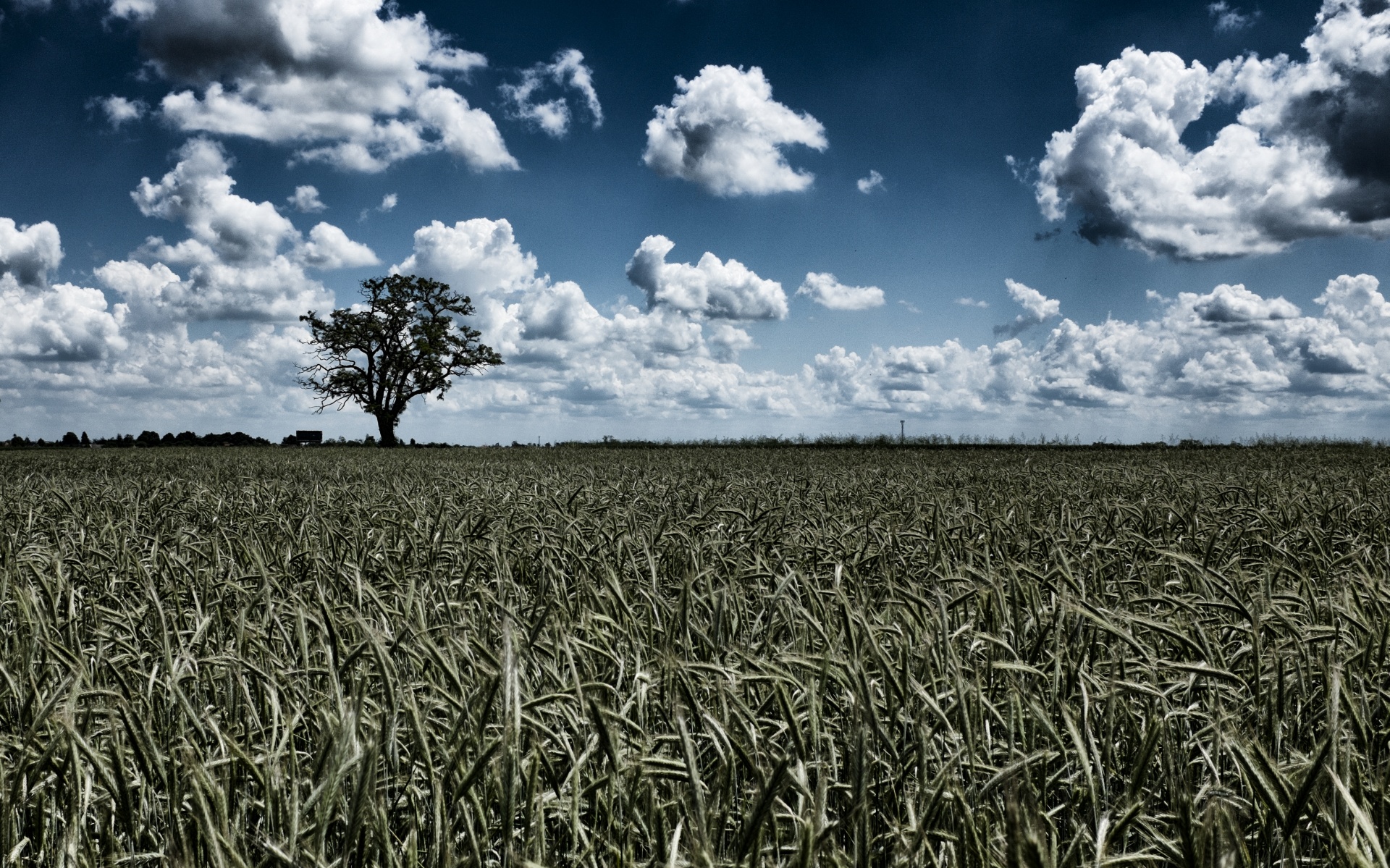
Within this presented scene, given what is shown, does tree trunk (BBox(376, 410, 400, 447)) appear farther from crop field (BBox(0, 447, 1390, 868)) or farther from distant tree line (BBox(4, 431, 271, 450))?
crop field (BBox(0, 447, 1390, 868))

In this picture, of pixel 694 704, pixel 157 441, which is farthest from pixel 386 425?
pixel 694 704

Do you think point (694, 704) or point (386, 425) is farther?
point (386, 425)

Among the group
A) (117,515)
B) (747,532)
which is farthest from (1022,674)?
(117,515)

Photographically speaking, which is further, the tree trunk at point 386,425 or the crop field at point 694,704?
the tree trunk at point 386,425

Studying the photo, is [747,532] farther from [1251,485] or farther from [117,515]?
[1251,485]

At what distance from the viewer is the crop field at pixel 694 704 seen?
3.95ft

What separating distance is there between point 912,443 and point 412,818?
102 ft

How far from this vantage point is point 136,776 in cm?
161

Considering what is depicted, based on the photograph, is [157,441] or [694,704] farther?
[157,441]

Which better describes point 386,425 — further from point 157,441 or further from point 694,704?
point 694,704

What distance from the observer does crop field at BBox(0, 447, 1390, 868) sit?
3.95 ft

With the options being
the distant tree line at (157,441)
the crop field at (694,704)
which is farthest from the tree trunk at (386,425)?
the crop field at (694,704)

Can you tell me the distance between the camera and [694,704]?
1626mm

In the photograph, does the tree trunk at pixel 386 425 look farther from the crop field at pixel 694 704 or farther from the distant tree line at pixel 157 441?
the crop field at pixel 694 704
